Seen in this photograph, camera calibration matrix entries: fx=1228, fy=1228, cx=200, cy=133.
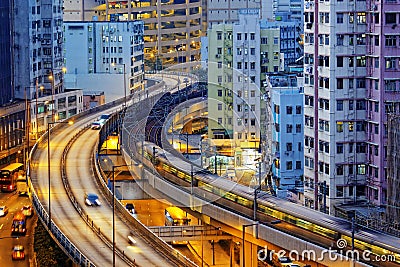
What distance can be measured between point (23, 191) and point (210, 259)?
1402 centimetres

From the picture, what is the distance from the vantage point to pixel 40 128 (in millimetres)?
64062

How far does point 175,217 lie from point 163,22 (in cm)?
6861

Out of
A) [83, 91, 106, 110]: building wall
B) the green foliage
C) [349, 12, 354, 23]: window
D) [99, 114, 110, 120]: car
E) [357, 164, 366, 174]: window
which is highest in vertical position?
[349, 12, 354, 23]: window

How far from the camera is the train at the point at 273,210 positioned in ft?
95.7

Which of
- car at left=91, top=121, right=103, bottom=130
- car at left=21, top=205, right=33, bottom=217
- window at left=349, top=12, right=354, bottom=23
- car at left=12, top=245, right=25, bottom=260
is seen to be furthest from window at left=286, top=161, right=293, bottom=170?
car at left=91, top=121, right=103, bottom=130

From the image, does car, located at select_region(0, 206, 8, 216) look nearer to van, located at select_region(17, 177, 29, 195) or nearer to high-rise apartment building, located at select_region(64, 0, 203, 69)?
van, located at select_region(17, 177, 29, 195)

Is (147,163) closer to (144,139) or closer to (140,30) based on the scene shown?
(144,139)

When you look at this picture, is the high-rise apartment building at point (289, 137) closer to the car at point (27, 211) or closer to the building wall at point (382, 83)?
the building wall at point (382, 83)

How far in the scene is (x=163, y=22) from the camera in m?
111

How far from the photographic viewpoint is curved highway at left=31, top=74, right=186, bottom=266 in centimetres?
3272

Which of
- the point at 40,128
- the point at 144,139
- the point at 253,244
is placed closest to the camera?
the point at 253,244

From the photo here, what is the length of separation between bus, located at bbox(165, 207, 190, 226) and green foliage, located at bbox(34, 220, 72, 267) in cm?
518

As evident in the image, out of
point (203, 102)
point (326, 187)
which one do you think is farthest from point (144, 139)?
point (326, 187)

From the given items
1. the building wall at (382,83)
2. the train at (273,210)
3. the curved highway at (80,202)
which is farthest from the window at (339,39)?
the curved highway at (80,202)
